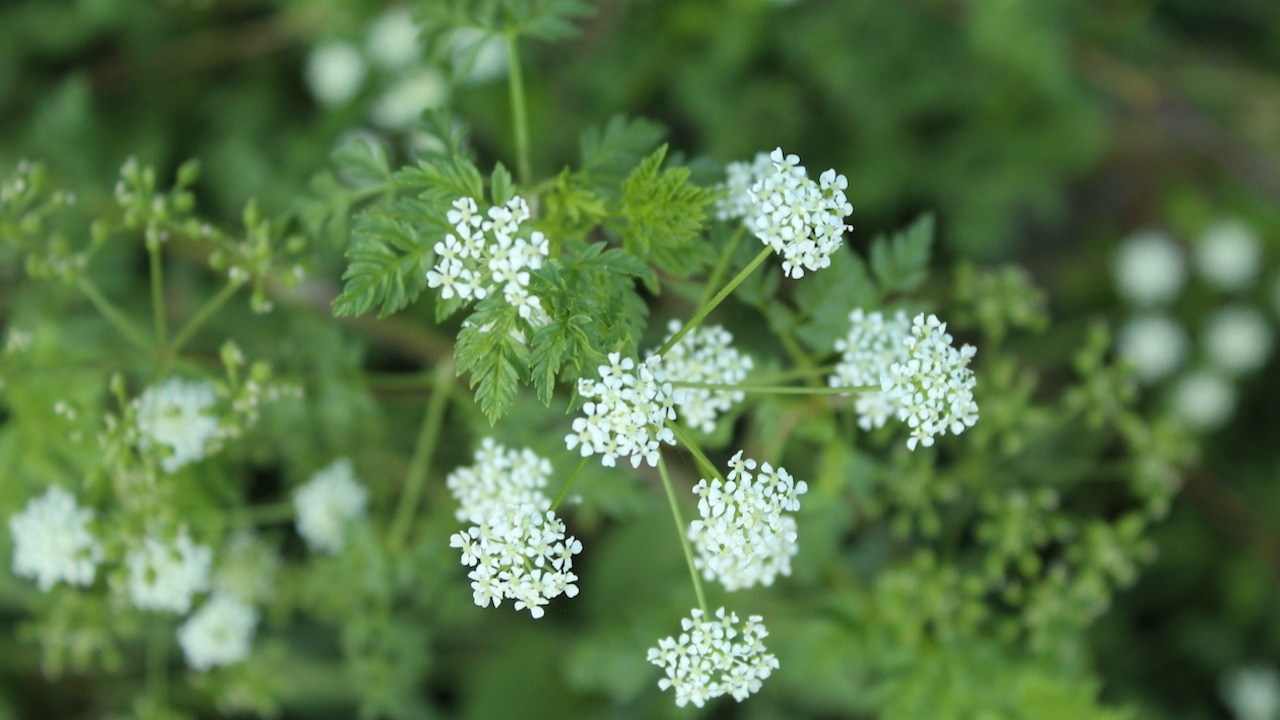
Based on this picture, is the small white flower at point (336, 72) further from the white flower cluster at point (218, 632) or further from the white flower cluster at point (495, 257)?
the white flower cluster at point (495, 257)

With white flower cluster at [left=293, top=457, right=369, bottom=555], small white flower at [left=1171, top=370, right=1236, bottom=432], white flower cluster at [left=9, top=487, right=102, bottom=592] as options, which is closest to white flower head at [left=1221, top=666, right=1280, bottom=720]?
small white flower at [left=1171, top=370, right=1236, bottom=432]

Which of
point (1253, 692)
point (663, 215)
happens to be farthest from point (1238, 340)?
point (663, 215)

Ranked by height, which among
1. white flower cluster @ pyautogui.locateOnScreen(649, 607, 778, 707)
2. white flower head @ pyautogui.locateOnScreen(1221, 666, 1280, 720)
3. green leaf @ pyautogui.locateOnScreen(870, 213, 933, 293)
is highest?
green leaf @ pyautogui.locateOnScreen(870, 213, 933, 293)

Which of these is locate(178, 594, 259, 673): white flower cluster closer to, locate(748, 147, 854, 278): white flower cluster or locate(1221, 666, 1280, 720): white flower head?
locate(748, 147, 854, 278): white flower cluster

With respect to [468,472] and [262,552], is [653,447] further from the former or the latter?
[262,552]

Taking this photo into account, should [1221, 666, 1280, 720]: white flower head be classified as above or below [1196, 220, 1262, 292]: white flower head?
below

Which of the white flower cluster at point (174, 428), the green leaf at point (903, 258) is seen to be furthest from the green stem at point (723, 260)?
the white flower cluster at point (174, 428)

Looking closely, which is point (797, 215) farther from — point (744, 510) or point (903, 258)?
point (903, 258)

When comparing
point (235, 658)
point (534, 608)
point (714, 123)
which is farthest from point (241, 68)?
point (534, 608)
